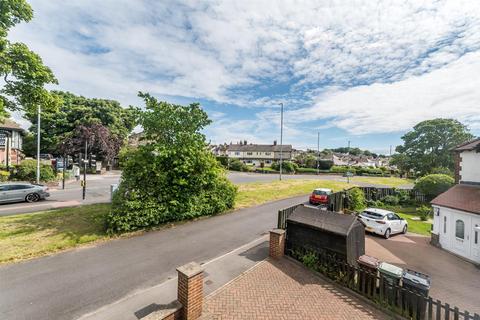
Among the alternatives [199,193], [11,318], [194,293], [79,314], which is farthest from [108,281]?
[199,193]

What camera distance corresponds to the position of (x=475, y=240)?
32.9 feet

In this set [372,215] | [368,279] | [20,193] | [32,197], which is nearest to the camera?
[368,279]

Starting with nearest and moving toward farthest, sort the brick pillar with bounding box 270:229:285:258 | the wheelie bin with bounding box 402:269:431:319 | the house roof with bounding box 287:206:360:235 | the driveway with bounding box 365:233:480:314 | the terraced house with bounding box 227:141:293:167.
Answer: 1. the wheelie bin with bounding box 402:269:431:319
2. the driveway with bounding box 365:233:480:314
3. the house roof with bounding box 287:206:360:235
4. the brick pillar with bounding box 270:229:285:258
5. the terraced house with bounding box 227:141:293:167

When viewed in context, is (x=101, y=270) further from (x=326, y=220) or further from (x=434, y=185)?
(x=434, y=185)

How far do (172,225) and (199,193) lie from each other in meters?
2.36

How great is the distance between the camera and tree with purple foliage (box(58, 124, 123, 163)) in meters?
34.2

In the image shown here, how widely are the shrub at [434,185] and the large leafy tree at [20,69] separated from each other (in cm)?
3207

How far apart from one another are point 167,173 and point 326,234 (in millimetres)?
7877

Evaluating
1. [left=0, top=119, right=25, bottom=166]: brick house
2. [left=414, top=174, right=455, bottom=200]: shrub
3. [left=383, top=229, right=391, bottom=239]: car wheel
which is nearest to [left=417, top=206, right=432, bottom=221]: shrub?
[left=414, top=174, right=455, bottom=200]: shrub

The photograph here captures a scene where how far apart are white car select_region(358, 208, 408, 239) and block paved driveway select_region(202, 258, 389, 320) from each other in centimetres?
742

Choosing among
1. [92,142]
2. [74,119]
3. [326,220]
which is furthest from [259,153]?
A: [326,220]

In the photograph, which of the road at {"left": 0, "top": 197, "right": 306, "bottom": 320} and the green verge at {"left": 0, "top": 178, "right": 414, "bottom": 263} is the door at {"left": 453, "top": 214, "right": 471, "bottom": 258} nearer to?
the road at {"left": 0, "top": 197, "right": 306, "bottom": 320}

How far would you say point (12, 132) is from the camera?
29266 millimetres

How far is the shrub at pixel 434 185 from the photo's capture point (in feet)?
72.4
